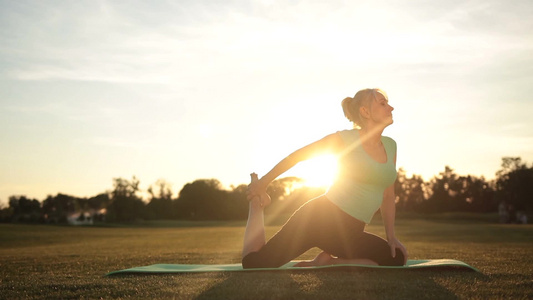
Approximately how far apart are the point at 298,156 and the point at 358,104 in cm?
88

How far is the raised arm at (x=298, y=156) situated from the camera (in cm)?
480

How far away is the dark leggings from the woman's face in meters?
0.95

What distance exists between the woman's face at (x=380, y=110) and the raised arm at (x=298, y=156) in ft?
1.41

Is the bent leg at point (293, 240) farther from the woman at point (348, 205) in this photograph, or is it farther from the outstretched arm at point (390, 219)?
the outstretched arm at point (390, 219)

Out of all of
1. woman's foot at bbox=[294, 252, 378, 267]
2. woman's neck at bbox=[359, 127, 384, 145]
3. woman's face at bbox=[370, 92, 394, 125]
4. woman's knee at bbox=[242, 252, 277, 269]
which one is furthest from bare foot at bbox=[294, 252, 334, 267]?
woman's face at bbox=[370, 92, 394, 125]

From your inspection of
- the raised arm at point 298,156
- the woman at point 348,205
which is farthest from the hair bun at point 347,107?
the raised arm at point 298,156

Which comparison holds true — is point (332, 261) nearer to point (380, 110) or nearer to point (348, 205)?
point (348, 205)

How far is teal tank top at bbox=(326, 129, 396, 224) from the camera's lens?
4934 mm

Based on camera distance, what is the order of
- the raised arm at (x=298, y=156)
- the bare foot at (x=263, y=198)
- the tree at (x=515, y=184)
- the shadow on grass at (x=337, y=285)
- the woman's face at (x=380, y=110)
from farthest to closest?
the tree at (x=515, y=184)
the woman's face at (x=380, y=110)
the bare foot at (x=263, y=198)
the raised arm at (x=298, y=156)
the shadow on grass at (x=337, y=285)

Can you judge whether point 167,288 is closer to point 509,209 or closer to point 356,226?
point 356,226

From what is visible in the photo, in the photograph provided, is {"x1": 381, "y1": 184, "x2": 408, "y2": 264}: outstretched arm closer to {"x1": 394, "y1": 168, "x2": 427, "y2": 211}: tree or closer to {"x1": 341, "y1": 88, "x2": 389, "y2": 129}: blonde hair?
{"x1": 341, "y1": 88, "x2": 389, "y2": 129}: blonde hair

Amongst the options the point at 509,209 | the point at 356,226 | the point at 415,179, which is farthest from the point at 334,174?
the point at 415,179

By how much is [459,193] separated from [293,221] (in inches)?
3601

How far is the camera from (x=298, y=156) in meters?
4.79
